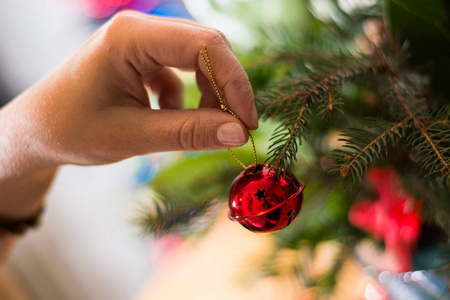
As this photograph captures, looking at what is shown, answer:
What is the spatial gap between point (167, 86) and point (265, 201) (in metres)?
0.28

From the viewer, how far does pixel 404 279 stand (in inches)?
17.0

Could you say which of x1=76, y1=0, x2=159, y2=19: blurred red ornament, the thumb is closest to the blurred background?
the thumb

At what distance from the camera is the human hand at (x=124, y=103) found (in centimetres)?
33

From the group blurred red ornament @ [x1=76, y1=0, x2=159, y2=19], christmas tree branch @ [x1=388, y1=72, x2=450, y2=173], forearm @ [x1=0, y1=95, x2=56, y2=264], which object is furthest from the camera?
blurred red ornament @ [x1=76, y1=0, x2=159, y2=19]

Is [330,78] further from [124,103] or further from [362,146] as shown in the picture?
[124,103]

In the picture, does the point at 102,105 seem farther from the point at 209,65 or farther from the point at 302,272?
the point at 302,272

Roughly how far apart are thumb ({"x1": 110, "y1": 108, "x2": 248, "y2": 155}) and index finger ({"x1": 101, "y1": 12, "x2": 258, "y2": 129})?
0.06 feet

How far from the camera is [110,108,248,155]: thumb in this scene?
345 mm

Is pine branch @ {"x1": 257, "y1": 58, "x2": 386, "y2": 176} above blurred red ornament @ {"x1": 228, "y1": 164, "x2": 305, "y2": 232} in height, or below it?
above

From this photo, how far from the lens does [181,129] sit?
0.36 m

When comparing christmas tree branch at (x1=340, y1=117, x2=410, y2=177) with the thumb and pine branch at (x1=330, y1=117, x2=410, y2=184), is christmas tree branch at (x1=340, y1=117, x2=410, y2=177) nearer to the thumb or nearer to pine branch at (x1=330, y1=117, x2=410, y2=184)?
pine branch at (x1=330, y1=117, x2=410, y2=184)

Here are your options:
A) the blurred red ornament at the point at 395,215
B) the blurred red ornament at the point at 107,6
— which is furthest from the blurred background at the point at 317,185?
the blurred red ornament at the point at 107,6

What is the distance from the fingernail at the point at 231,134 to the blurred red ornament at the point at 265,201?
39mm

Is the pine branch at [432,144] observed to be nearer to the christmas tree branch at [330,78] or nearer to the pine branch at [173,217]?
the christmas tree branch at [330,78]
